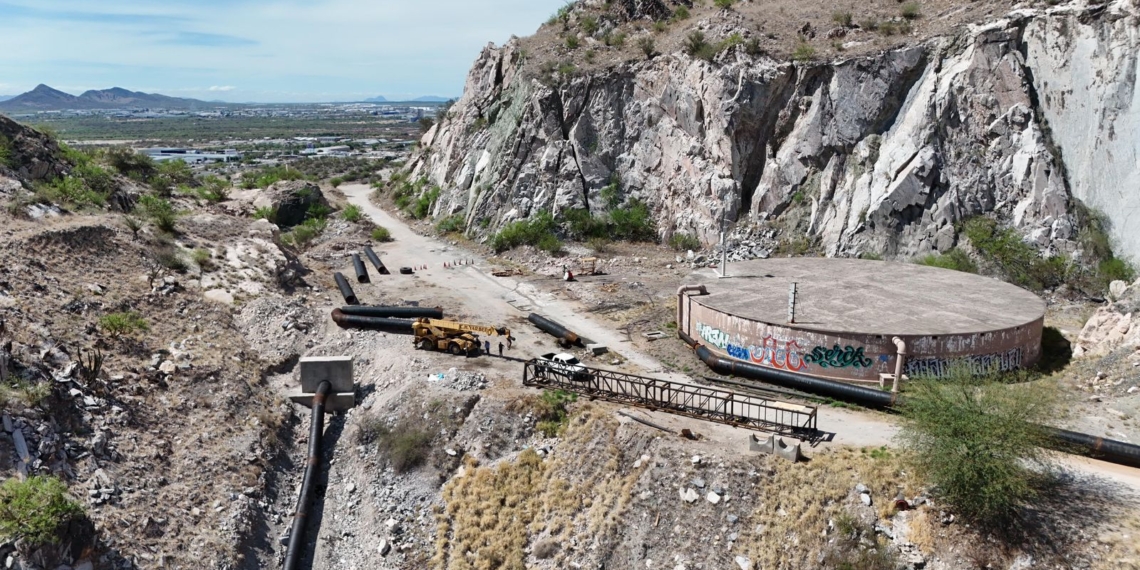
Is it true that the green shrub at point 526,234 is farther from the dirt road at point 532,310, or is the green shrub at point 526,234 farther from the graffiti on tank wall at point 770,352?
the graffiti on tank wall at point 770,352

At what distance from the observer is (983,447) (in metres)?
18.8

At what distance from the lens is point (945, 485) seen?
1911 cm

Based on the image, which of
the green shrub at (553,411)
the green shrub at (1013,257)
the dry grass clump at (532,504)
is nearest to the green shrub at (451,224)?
the green shrub at (553,411)

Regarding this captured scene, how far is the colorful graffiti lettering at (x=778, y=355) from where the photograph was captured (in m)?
27.6

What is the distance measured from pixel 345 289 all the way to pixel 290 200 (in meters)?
27.2

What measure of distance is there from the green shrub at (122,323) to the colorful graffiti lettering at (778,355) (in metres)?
24.2

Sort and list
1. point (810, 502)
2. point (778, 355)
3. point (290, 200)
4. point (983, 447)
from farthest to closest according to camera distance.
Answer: point (290, 200) < point (778, 355) < point (810, 502) < point (983, 447)

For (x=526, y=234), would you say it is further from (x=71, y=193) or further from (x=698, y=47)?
(x=71, y=193)

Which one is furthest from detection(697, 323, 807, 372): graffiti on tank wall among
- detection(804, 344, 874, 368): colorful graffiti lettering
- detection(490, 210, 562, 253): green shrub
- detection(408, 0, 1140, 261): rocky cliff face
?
detection(490, 210, 562, 253): green shrub

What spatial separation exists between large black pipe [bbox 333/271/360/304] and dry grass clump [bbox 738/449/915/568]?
994 inches

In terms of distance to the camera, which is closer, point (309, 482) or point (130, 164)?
point (309, 482)

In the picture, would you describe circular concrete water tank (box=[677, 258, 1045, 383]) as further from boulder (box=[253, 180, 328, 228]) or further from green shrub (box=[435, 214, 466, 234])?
boulder (box=[253, 180, 328, 228])

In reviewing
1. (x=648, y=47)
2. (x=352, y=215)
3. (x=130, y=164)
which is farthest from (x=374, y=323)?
(x=130, y=164)

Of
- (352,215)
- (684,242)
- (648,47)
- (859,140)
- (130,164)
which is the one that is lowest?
(684,242)
